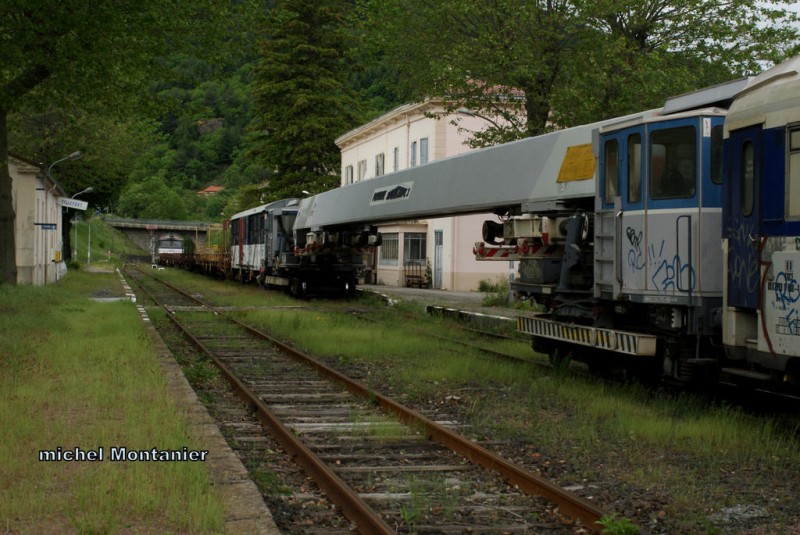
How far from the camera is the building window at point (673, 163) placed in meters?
9.95

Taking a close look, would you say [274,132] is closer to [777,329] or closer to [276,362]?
[276,362]

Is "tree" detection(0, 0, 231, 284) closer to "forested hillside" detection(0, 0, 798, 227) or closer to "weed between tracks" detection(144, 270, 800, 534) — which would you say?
"forested hillside" detection(0, 0, 798, 227)

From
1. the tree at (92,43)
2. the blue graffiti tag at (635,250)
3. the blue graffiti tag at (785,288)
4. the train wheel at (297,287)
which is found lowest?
the train wheel at (297,287)

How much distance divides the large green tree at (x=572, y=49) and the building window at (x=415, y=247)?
20968 mm

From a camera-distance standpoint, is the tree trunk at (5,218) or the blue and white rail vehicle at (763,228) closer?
the blue and white rail vehicle at (763,228)

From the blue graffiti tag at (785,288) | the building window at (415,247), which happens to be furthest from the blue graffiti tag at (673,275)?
the building window at (415,247)

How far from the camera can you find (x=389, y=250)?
161ft

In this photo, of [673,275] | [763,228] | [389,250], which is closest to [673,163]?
[673,275]

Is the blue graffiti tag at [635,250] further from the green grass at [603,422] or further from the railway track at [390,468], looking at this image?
the railway track at [390,468]

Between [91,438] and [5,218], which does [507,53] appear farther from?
[91,438]

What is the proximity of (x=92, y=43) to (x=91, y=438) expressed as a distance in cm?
1216

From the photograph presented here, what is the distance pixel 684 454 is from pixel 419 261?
37.8m

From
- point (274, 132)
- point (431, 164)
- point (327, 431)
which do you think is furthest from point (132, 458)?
point (274, 132)

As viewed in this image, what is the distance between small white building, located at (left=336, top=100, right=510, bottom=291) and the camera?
41594 mm
